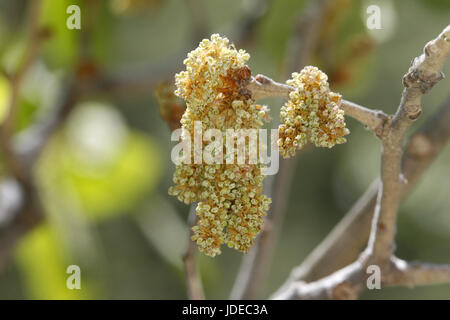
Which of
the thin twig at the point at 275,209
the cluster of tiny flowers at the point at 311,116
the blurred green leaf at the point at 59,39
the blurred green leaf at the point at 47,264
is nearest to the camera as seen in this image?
the cluster of tiny flowers at the point at 311,116

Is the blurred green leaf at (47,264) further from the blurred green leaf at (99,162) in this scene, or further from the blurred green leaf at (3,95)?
the blurred green leaf at (3,95)

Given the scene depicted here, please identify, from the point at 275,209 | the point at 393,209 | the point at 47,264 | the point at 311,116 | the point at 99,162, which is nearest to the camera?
the point at 311,116

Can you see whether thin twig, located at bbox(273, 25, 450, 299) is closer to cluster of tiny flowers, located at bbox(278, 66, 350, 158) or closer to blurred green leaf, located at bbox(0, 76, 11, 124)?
cluster of tiny flowers, located at bbox(278, 66, 350, 158)

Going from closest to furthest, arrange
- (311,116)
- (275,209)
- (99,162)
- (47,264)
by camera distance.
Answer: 1. (311,116)
2. (275,209)
3. (47,264)
4. (99,162)

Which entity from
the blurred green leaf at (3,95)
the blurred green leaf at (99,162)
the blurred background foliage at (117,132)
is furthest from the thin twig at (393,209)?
the blurred green leaf at (3,95)

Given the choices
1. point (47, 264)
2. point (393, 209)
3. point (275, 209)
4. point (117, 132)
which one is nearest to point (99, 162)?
point (117, 132)

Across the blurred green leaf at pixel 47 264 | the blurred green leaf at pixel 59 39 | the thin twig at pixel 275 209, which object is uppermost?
the blurred green leaf at pixel 59 39

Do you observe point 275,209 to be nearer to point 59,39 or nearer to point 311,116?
point 311,116
